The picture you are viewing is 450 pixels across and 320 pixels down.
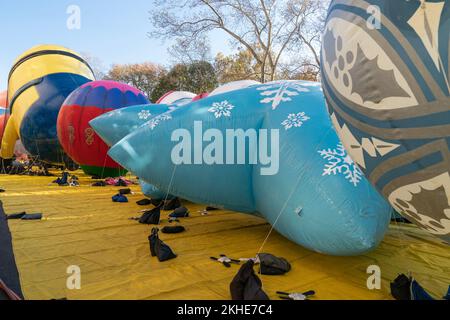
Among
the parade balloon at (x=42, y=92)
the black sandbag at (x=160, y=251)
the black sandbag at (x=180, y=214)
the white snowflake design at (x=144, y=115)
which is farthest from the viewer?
the parade balloon at (x=42, y=92)

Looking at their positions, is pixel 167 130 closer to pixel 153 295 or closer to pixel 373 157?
pixel 153 295

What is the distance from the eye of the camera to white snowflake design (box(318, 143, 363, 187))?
1831 millimetres

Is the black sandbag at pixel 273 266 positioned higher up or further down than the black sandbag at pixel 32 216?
higher up

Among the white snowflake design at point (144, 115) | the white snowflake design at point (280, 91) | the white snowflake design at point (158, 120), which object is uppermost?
the white snowflake design at point (280, 91)

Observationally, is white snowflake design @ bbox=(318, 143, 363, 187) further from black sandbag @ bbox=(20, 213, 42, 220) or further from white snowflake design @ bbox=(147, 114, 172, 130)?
black sandbag @ bbox=(20, 213, 42, 220)

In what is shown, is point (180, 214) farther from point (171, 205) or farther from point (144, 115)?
point (144, 115)

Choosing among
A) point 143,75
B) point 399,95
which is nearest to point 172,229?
point 399,95

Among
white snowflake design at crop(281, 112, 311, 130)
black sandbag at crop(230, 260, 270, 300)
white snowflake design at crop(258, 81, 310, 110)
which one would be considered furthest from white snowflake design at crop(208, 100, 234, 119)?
black sandbag at crop(230, 260, 270, 300)

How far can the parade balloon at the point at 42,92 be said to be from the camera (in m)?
6.92

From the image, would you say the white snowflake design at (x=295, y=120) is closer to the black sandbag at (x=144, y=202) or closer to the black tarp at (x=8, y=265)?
the black tarp at (x=8, y=265)

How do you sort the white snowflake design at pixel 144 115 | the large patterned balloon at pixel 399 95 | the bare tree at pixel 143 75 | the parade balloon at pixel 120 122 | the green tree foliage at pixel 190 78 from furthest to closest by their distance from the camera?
the bare tree at pixel 143 75
the green tree foliage at pixel 190 78
the white snowflake design at pixel 144 115
the parade balloon at pixel 120 122
the large patterned balloon at pixel 399 95

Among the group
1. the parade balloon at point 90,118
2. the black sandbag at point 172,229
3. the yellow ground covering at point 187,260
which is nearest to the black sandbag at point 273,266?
the yellow ground covering at point 187,260

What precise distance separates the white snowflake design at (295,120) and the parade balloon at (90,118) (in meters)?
4.26
